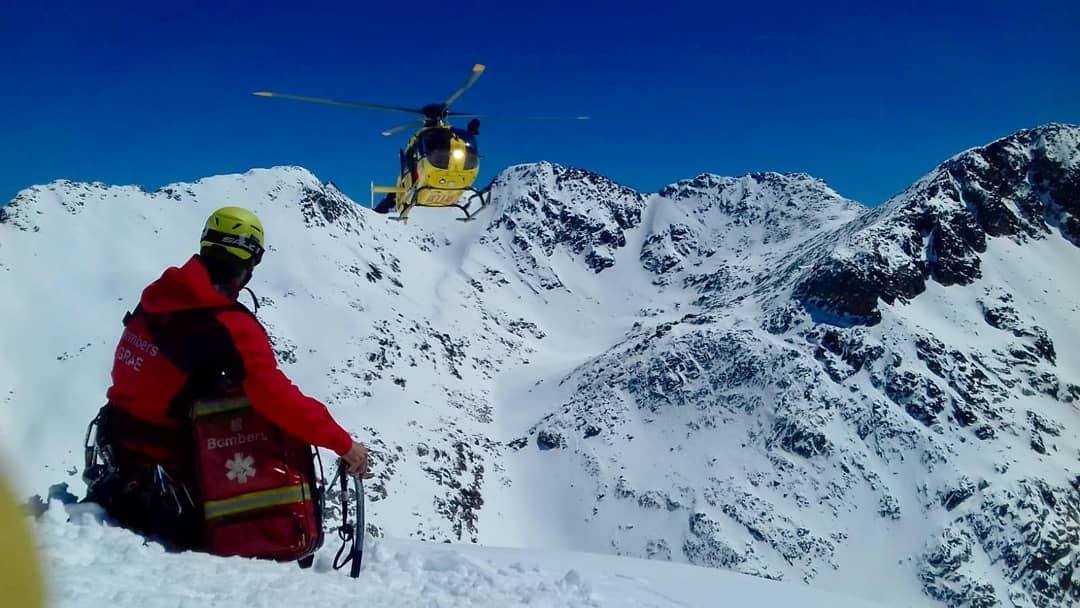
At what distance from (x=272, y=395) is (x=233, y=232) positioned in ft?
4.90

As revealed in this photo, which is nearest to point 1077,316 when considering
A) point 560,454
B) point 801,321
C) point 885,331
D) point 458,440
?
point 885,331

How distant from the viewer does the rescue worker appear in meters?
5.86

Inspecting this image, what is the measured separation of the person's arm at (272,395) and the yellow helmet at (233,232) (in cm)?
64

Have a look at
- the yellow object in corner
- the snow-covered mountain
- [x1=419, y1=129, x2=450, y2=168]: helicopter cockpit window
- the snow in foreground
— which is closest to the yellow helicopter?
[x1=419, y1=129, x2=450, y2=168]: helicopter cockpit window

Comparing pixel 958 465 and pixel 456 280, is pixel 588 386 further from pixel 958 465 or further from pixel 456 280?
pixel 456 280

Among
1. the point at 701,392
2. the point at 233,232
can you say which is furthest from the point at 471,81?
the point at 701,392

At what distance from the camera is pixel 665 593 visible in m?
7.90

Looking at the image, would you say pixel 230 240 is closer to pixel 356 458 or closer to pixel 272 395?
pixel 272 395

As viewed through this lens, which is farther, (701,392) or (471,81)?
(701,392)

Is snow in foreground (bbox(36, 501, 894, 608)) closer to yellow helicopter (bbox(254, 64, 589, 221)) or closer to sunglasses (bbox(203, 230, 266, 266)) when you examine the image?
sunglasses (bbox(203, 230, 266, 266))

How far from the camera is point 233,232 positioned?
6234mm

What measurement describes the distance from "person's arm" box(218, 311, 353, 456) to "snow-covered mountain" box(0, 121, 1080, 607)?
70572 mm

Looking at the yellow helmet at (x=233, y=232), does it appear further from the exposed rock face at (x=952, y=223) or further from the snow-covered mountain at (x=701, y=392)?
the exposed rock face at (x=952, y=223)

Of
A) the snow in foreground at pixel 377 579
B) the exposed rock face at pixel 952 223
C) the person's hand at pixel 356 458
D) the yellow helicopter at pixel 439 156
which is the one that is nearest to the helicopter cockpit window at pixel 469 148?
the yellow helicopter at pixel 439 156
